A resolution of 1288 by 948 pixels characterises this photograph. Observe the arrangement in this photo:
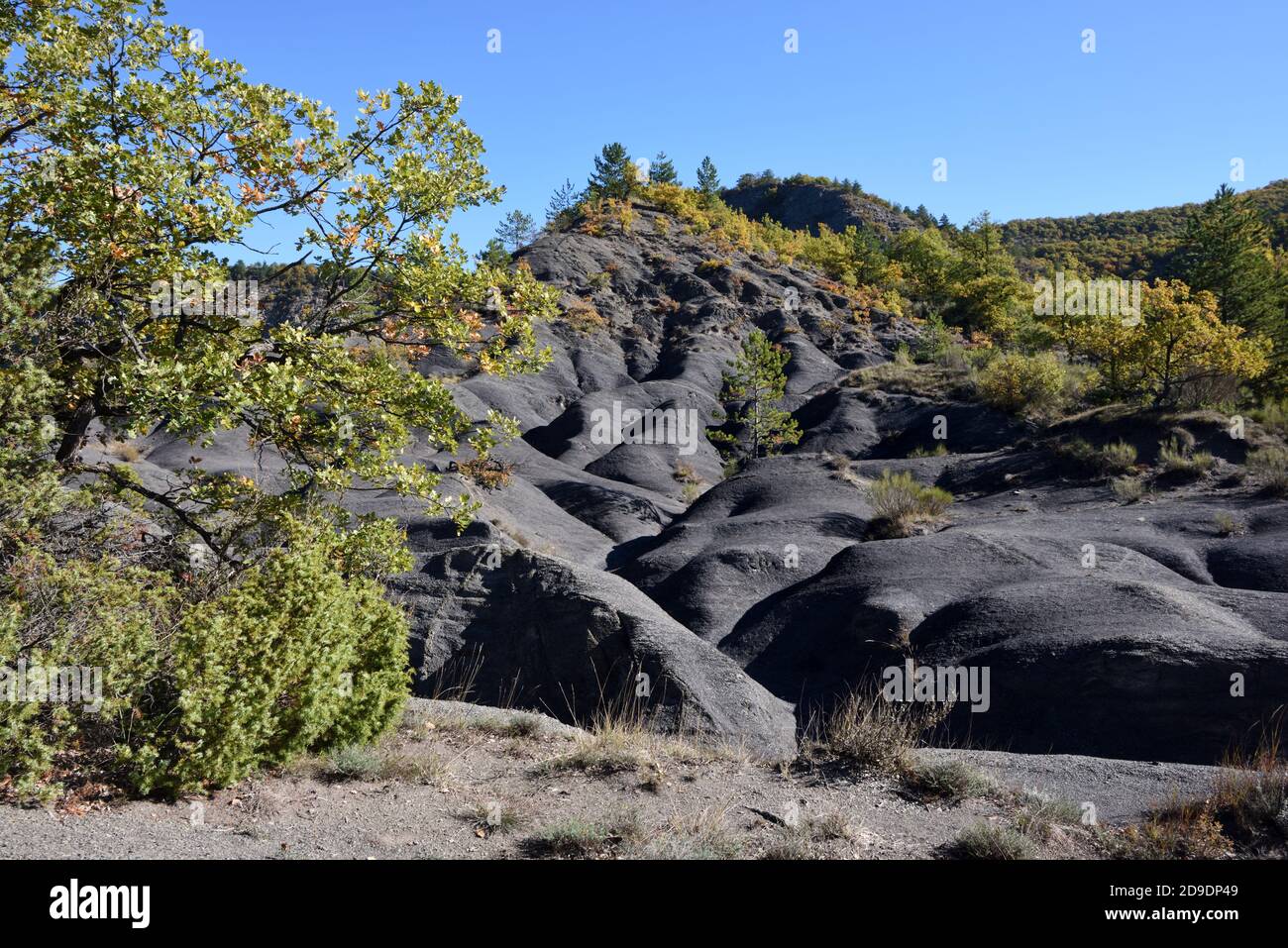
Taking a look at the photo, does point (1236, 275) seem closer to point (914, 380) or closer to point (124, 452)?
point (914, 380)

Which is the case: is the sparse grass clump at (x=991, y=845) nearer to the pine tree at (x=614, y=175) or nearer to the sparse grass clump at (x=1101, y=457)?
the sparse grass clump at (x=1101, y=457)

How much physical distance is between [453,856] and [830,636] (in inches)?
487

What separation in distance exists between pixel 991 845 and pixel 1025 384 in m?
34.6

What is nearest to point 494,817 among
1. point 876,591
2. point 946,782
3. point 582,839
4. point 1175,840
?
point 582,839

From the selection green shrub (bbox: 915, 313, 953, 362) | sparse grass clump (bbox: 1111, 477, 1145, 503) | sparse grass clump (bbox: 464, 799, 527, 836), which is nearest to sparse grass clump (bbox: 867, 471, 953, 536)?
sparse grass clump (bbox: 1111, 477, 1145, 503)

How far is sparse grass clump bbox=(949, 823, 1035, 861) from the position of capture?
563 centimetres

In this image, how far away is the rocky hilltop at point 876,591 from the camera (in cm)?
1214

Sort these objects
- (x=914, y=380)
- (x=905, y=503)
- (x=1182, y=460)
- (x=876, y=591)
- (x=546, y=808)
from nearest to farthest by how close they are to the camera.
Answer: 1. (x=546, y=808)
2. (x=876, y=591)
3. (x=1182, y=460)
4. (x=905, y=503)
5. (x=914, y=380)

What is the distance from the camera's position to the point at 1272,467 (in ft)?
69.5

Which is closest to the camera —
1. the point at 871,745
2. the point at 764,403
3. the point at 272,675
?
the point at 272,675

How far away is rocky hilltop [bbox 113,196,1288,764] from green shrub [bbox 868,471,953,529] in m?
0.66

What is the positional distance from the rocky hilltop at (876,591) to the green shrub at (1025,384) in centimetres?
89
